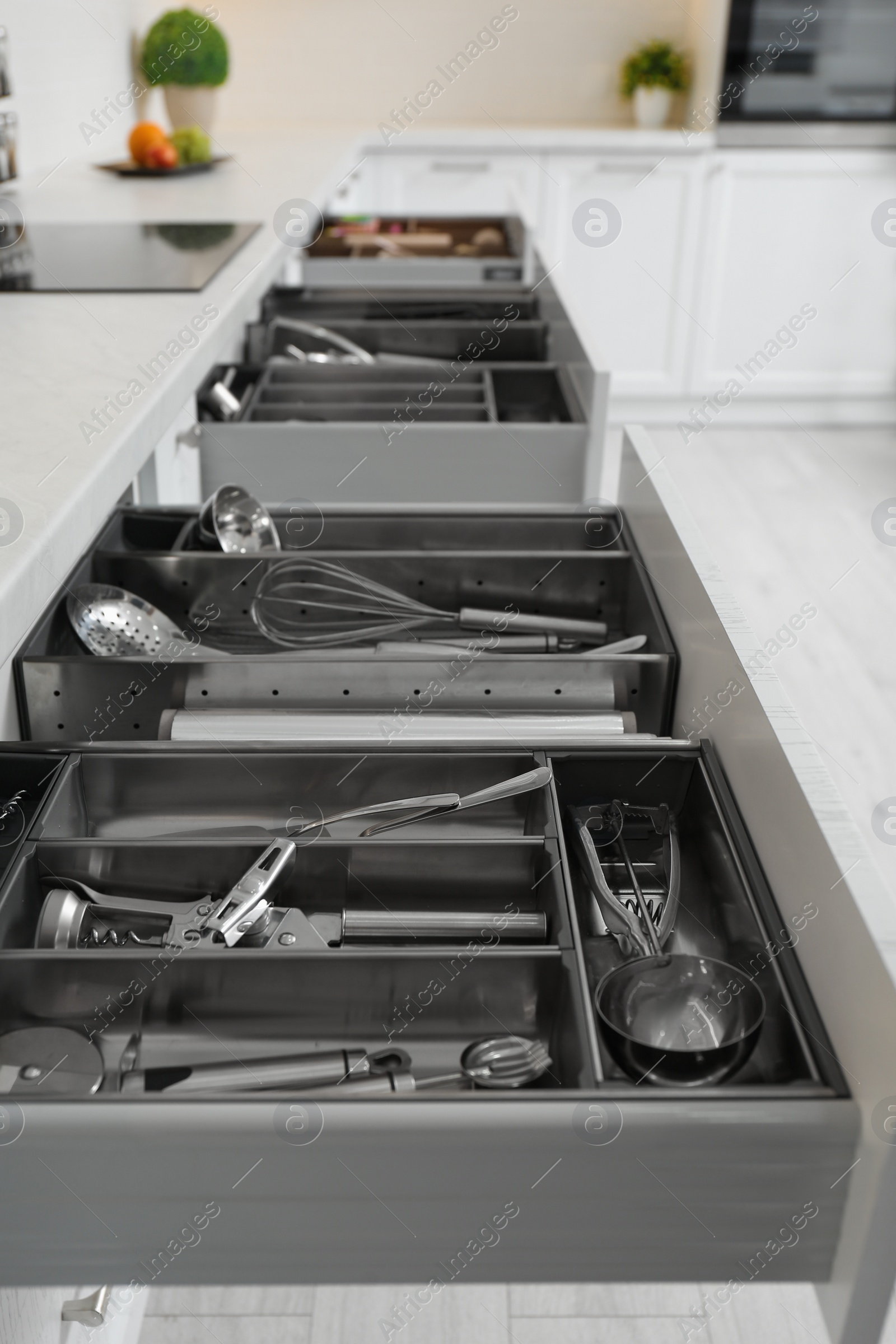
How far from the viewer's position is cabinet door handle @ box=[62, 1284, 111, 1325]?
101 centimetres

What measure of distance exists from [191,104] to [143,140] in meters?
0.74

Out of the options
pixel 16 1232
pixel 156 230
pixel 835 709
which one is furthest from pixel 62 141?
pixel 16 1232

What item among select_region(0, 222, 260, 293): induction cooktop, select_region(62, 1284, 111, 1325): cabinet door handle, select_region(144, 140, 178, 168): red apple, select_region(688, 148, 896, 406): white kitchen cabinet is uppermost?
select_region(144, 140, 178, 168): red apple

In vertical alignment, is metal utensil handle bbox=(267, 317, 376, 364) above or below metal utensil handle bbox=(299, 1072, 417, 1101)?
above

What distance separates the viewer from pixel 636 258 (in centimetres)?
376

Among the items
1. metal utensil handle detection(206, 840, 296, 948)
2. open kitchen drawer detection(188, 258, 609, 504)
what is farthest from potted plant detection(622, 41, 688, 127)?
metal utensil handle detection(206, 840, 296, 948)

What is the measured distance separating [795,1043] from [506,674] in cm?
39

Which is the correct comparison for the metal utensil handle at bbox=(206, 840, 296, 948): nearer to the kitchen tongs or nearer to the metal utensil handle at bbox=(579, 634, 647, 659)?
the kitchen tongs

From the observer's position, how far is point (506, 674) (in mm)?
927

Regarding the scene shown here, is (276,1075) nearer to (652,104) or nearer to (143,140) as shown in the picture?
(143,140)

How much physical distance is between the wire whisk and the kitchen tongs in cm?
28

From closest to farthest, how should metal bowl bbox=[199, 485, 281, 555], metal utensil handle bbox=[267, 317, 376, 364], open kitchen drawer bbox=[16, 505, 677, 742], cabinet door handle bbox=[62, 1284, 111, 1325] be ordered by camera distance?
open kitchen drawer bbox=[16, 505, 677, 742] → cabinet door handle bbox=[62, 1284, 111, 1325] → metal bowl bbox=[199, 485, 281, 555] → metal utensil handle bbox=[267, 317, 376, 364]

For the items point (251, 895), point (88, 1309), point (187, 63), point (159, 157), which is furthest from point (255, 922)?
point (187, 63)

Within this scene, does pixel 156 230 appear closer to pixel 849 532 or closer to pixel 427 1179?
pixel 427 1179
